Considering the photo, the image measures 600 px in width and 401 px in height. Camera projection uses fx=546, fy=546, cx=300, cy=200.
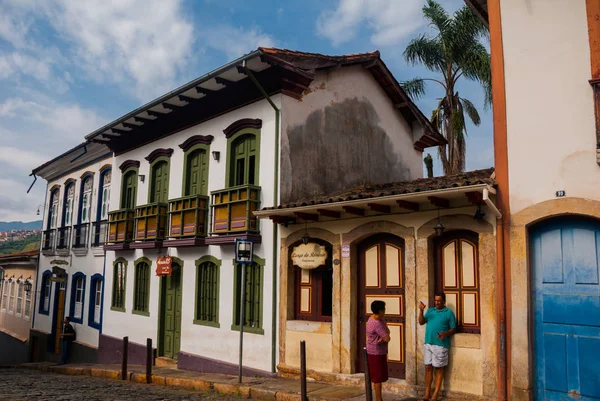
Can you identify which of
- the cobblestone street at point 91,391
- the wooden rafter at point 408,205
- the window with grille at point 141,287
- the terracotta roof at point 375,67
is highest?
the terracotta roof at point 375,67

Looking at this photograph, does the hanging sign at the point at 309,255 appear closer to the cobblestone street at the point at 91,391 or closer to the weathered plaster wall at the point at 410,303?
the weathered plaster wall at the point at 410,303

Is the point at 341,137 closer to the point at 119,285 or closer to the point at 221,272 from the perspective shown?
the point at 221,272

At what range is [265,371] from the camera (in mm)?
11773

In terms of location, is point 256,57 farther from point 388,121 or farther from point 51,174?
point 51,174

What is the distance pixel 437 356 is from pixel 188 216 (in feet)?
25.8

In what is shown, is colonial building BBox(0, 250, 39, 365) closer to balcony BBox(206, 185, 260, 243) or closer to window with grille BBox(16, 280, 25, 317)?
window with grille BBox(16, 280, 25, 317)

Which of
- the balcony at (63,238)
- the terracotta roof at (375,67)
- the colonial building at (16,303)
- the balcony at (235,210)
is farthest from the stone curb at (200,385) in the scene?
the colonial building at (16,303)

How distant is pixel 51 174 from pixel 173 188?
1190 centimetres

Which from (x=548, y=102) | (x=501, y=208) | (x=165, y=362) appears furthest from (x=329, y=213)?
(x=165, y=362)

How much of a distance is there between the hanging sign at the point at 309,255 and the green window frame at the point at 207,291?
9.18 feet

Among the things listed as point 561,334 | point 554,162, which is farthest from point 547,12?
point 561,334

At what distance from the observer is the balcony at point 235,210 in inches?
491

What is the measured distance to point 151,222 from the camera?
15.9 meters

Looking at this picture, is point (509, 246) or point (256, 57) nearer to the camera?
point (509, 246)
